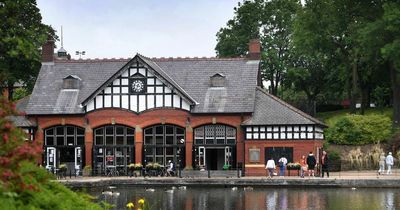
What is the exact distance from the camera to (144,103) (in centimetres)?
4956

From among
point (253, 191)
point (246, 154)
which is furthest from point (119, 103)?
point (253, 191)

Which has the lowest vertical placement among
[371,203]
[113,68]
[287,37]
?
[371,203]

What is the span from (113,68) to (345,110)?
95.5 ft

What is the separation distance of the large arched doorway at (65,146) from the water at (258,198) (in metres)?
12.1

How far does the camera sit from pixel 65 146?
1954 inches

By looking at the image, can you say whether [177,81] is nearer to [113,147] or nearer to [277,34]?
[113,147]

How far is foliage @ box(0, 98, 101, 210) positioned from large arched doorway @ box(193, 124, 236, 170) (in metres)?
36.0

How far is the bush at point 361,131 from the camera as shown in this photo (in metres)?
50.9

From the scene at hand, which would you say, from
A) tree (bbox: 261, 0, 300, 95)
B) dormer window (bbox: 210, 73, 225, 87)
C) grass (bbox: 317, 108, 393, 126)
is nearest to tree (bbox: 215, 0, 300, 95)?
tree (bbox: 261, 0, 300, 95)

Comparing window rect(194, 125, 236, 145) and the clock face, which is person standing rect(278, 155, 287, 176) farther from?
the clock face

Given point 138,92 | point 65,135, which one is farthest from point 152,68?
point 65,135

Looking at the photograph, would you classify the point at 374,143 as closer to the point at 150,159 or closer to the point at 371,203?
the point at 150,159

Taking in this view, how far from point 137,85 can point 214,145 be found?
6.22 m

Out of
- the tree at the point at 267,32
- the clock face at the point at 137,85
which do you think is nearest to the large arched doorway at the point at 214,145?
the clock face at the point at 137,85
